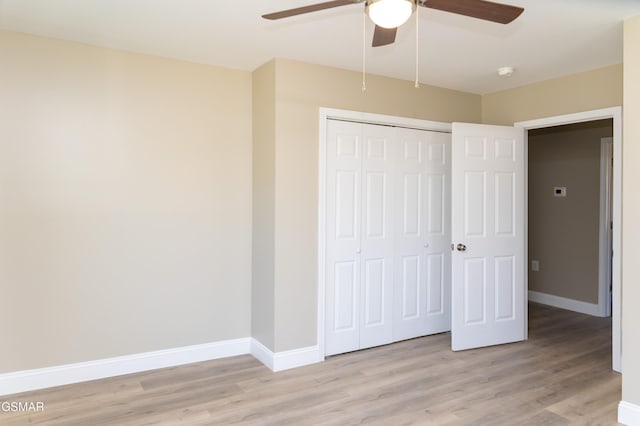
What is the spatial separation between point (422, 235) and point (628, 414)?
2.03 m

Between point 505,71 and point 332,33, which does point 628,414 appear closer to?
point 505,71

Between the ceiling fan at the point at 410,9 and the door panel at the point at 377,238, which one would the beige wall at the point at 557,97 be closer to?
the door panel at the point at 377,238

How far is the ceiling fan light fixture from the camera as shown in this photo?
1592 mm

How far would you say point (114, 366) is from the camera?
322cm

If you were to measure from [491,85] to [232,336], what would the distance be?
132 inches

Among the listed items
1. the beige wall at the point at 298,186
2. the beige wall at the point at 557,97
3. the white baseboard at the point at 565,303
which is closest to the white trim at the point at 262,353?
the beige wall at the point at 298,186

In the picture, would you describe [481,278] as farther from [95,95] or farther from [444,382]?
[95,95]

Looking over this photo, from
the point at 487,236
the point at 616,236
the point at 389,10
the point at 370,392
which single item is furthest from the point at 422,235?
the point at 389,10

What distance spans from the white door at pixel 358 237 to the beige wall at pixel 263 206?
0.49 m

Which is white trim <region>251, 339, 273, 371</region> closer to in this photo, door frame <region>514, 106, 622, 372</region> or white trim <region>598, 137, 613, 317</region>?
door frame <region>514, 106, 622, 372</region>

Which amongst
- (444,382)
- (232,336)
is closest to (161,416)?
(232,336)

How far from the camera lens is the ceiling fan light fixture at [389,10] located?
1592 mm

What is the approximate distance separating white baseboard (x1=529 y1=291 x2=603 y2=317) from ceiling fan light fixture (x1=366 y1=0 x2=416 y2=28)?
487 centimetres

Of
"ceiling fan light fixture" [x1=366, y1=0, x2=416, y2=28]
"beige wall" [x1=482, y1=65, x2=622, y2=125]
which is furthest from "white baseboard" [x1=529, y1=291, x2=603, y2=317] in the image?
"ceiling fan light fixture" [x1=366, y1=0, x2=416, y2=28]
